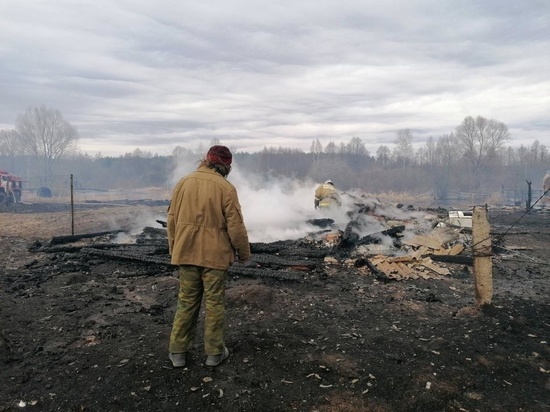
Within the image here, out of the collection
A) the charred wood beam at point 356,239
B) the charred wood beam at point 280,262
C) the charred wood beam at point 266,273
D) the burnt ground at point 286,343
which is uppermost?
the charred wood beam at point 356,239

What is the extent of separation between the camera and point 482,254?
5.45 m

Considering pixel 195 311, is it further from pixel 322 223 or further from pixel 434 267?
pixel 322 223

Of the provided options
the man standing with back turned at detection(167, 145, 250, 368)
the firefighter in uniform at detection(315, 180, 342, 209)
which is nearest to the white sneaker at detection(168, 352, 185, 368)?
the man standing with back turned at detection(167, 145, 250, 368)

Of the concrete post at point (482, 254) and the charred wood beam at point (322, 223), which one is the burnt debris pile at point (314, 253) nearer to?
the charred wood beam at point (322, 223)

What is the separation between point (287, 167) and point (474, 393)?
68477 millimetres

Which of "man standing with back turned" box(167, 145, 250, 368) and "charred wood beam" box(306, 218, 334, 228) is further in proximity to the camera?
"charred wood beam" box(306, 218, 334, 228)

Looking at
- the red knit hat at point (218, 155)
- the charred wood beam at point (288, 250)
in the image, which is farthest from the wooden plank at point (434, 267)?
the red knit hat at point (218, 155)

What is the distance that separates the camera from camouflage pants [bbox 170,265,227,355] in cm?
393

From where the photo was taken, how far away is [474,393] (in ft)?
11.5

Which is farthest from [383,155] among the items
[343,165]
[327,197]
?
[327,197]

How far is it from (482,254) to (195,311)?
3.98 meters

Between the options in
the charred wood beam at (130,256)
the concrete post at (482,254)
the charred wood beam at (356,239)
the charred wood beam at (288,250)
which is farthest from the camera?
the charred wood beam at (356,239)

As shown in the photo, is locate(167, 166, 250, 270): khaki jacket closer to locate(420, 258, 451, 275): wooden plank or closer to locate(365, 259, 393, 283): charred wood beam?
locate(365, 259, 393, 283): charred wood beam

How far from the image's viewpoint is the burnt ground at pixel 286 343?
3430mm
